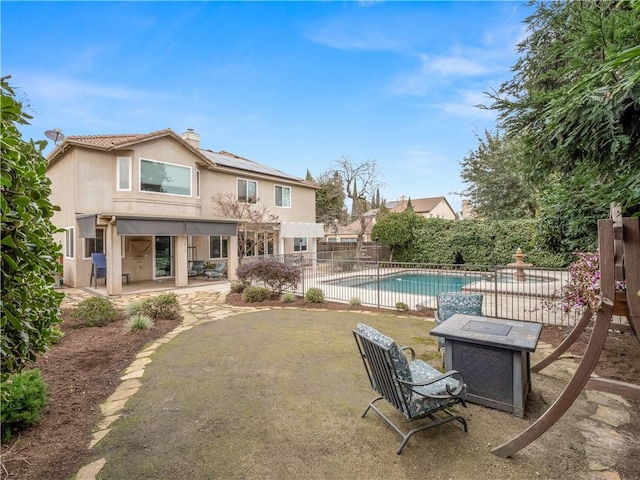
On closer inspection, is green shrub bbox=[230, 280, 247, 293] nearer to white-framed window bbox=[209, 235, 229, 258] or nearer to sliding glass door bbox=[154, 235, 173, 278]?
sliding glass door bbox=[154, 235, 173, 278]

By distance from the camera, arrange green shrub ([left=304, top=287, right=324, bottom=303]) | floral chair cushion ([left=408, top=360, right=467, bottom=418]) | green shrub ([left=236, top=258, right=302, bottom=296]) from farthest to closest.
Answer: green shrub ([left=236, top=258, right=302, bottom=296]) → green shrub ([left=304, top=287, right=324, bottom=303]) → floral chair cushion ([left=408, top=360, right=467, bottom=418])

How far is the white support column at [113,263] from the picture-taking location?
12.2 m

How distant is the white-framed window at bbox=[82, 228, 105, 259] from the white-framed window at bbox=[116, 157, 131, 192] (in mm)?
2369

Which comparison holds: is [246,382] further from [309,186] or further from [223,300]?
[309,186]

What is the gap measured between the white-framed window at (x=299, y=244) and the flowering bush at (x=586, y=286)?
65.6 feet

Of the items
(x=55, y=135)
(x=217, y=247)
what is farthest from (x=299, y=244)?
(x=55, y=135)

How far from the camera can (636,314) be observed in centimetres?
287

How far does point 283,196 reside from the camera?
22156 millimetres

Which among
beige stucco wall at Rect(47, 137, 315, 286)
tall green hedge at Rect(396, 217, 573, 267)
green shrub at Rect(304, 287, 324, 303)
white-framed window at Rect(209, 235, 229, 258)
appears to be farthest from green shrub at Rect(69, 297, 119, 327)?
tall green hedge at Rect(396, 217, 573, 267)

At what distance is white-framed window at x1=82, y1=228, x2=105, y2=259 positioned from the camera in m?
14.5

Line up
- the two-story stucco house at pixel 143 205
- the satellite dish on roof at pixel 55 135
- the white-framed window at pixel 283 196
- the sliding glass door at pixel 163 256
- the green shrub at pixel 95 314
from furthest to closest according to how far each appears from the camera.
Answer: the white-framed window at pixel 283 196 → the sliding glass door at pixel 163 256 → the satellite dish on roof at pixel 55 135 → the two-story stucco house at pixel 143 205 → the green shrub at pixel 95 314

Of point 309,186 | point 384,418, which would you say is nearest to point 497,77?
point 384,418

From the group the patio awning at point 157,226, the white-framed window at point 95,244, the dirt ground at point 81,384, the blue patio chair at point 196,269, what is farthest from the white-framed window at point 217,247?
the dirt ground at point 81,384

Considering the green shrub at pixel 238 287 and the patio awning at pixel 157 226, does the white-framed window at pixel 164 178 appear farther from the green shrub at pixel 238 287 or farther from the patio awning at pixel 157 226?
the green shrub at pixel 238 287
